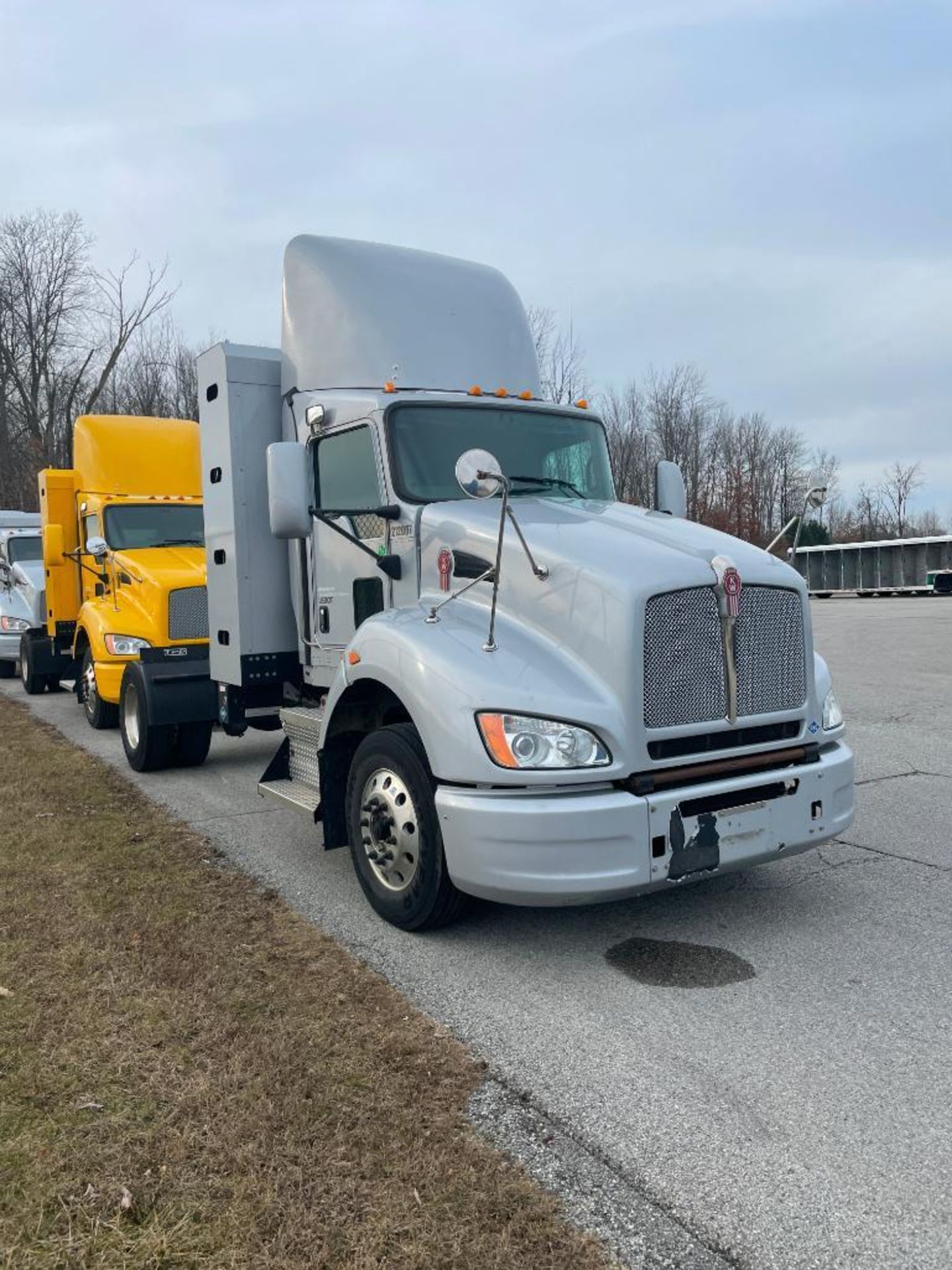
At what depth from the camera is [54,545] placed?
11.1 metres

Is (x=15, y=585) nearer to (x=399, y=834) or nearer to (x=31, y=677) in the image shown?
(x=31, y=677)

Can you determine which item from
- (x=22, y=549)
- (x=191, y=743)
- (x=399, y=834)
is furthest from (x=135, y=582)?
→ (x=22, y=549)

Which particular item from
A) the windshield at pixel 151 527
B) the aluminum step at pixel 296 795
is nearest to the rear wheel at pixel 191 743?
the windshield at pixel 151 527

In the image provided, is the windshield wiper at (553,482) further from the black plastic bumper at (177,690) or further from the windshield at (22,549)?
the windshield at (22,549)

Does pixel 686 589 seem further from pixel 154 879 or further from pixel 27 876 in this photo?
pixel 27 876

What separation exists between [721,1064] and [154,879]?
3276mm

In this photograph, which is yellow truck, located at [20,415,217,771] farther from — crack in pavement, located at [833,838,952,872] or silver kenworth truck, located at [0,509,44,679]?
crack in pavement, located at [833,838,952,872]

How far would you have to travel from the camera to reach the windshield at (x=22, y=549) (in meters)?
16.2

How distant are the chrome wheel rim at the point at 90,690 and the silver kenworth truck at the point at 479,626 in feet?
14.5

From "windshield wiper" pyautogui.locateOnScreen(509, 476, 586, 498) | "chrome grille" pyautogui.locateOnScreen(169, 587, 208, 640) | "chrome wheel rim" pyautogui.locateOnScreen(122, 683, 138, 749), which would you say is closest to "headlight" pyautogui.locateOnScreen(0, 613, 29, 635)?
"chrome wheel rim" pyautogui.locateOnScreen(122, 683, 138, 749)

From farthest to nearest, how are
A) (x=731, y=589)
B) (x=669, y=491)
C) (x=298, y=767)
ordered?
1. (x=669, y=491)
2. (x=298, y=767)
3. (x=731, y=589)

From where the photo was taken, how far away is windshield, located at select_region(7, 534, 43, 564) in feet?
53.1

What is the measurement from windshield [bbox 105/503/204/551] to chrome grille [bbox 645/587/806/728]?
6.99 m

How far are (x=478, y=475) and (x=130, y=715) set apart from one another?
5.48 meters
